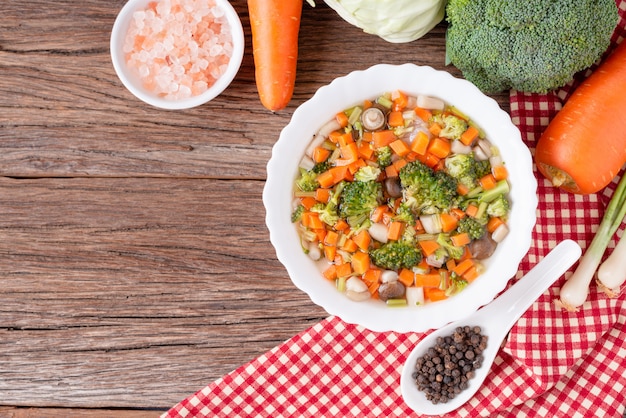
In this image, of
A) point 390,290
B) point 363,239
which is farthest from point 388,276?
point 363,239

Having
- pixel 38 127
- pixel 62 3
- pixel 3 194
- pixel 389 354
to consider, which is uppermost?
pixel 62 3

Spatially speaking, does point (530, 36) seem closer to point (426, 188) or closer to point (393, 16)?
point (393, 16)

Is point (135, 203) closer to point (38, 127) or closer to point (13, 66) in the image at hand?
point (38, 127)

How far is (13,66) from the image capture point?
2.90 m

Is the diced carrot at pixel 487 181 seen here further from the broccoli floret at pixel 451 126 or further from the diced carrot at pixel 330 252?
the diced carrot at pixel 330 252

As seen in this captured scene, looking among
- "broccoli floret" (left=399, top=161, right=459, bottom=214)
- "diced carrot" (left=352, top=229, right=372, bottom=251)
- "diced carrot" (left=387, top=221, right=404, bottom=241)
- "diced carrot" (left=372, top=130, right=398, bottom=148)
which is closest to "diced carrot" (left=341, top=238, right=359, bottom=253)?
"diced carrot" (left=352, top=229, right=372, bottom=251)

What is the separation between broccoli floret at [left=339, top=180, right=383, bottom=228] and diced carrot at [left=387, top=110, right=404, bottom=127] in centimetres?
22

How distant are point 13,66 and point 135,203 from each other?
710mm

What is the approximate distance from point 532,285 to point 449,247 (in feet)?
1.17

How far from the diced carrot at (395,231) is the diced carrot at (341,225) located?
151 millimetres

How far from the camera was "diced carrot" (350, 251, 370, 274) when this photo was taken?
2.61 meters

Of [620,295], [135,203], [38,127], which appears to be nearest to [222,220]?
[135,203]

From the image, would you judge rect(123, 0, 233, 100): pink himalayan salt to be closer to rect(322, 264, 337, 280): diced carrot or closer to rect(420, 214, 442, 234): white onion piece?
rect(322, 264, 337, 280): diced carrot

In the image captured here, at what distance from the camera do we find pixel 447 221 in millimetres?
2590
